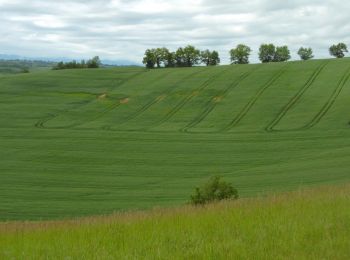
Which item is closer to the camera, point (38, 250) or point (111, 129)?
point (38, 250)

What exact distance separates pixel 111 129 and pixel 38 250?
46551 mm

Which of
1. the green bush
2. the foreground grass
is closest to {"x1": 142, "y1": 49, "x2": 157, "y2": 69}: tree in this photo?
the green bush

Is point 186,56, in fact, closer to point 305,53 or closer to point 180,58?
point 180,58

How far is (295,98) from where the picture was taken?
6103cm

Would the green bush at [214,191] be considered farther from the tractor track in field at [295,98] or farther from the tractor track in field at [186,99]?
the tractor track in field at [186,99]

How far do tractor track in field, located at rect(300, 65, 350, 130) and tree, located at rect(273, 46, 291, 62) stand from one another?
41.4 m

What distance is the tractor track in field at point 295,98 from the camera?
51550mm

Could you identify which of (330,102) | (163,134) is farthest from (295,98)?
(163,134)

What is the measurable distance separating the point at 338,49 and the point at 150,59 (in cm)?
4009

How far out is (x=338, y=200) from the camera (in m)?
8.83

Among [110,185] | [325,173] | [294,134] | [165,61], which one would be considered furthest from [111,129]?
[165,61]

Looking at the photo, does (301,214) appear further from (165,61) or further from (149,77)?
(165,61)

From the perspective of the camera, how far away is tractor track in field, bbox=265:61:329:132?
51550 millimetres

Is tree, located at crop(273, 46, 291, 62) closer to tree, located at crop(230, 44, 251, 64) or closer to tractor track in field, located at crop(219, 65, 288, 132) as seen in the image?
tree, located at crop(230, 44, 251, 64)
